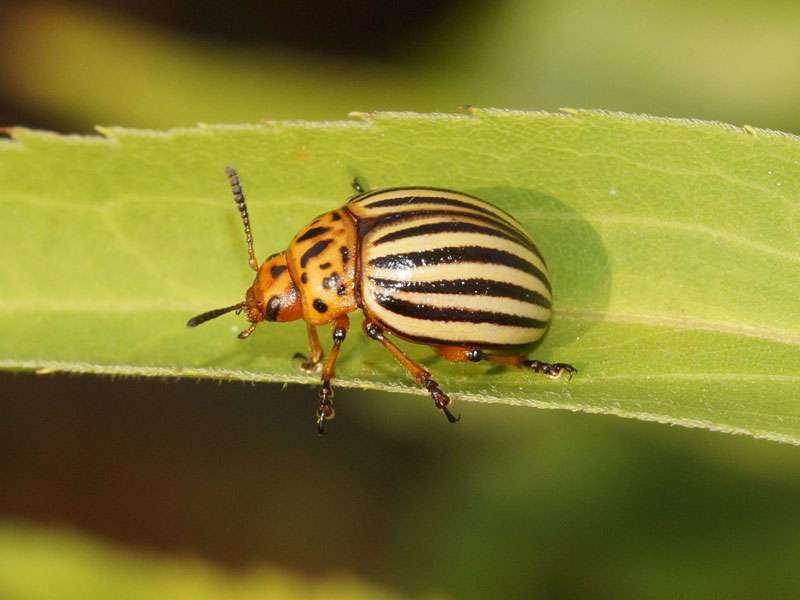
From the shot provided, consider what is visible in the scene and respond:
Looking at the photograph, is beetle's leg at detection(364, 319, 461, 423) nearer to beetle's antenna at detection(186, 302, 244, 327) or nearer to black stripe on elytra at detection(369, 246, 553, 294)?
black stripe on elytra at detection(369, 246, 553, 294)

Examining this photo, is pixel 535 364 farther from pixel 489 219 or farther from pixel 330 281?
pixel 330 281

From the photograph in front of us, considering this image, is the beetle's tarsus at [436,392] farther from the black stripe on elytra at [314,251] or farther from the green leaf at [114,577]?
the green leaf at [114,577]

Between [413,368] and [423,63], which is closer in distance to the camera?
[413,368]

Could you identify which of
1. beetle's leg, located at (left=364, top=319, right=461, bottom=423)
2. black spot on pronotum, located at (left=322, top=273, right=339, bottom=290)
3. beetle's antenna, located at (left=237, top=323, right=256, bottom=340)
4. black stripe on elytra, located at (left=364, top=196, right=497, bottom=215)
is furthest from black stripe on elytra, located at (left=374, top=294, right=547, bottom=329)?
beetle's antenna, located at (left=237, top=323, right=256, bottom=340)

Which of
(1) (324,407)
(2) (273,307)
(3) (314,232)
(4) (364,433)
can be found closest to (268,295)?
(2) (273,307)

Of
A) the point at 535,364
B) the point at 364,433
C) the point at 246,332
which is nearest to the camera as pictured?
the point at 535,364
